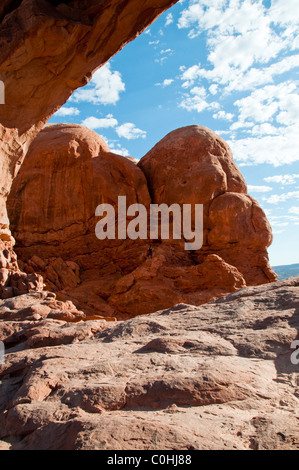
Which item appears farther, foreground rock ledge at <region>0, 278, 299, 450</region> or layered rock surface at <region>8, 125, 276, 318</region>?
layered rock surface at <region>8, 125, 276, 318</region>

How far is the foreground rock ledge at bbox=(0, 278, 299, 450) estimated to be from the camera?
6.52 feet

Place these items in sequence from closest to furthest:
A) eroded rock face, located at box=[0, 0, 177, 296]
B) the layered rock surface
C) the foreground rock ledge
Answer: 1. the foreground rock ledge
2. eroded rock face, located at box=[0, 0, 177, 296]
3. the layered rock surface

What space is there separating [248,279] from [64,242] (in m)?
7.41

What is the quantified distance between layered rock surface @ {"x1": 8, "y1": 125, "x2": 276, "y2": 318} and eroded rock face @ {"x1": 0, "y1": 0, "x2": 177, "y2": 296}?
553cm

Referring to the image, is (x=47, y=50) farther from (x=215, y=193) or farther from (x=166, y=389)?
(x=215, y=193)

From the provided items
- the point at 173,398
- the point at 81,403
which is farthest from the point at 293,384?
the point at 81,403

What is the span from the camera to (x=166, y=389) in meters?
2.49

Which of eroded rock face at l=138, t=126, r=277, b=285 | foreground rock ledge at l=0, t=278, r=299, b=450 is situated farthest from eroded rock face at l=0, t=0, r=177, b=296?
eroded rock face at l=138, t=126, r=277, b=285

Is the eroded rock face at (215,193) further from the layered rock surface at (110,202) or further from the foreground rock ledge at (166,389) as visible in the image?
the foreground rock ledge at (166,389)

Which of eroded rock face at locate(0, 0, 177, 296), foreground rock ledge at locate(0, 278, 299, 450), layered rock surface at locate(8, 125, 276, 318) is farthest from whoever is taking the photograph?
layered rock surface at locate(8, 125, 276, 318)

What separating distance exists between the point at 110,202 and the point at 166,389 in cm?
1276

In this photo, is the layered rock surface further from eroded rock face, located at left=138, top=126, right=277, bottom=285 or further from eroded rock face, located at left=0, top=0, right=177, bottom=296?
eroded rock face, located at left=0, top=0, right=177, bottom=296

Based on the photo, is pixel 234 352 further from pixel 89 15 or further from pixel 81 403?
pixel 89 15

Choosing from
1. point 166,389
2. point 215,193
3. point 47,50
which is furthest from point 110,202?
point 166,389
